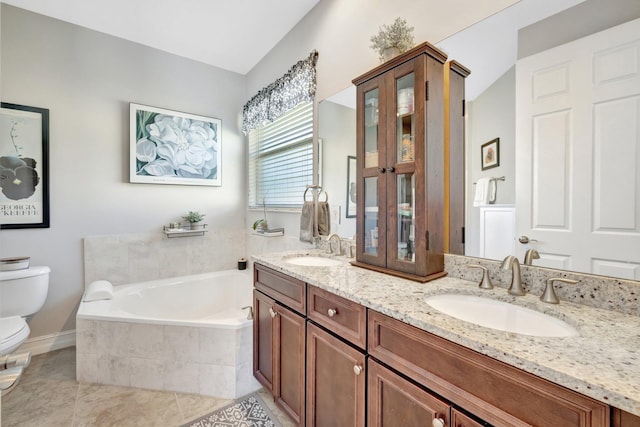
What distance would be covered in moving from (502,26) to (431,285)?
111cm

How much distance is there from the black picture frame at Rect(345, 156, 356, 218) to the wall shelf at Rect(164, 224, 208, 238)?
1.80m

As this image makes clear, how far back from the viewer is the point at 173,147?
9.02 ft

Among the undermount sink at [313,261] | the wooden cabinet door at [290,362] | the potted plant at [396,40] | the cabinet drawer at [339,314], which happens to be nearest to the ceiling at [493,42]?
the potted plant at [396,40]

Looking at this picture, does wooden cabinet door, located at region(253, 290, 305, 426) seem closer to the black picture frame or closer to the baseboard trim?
the black picture frame

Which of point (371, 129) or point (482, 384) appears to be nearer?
point (482, 384)

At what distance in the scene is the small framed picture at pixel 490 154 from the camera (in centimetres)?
115

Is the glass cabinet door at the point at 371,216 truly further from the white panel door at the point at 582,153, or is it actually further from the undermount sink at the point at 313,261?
the white panel door at the point at 582,153

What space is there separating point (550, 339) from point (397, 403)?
49 cm

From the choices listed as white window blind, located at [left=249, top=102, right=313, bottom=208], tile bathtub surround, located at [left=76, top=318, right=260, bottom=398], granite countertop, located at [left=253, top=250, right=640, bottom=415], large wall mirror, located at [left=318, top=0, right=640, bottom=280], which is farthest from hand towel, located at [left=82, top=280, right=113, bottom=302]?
large wall mirror, located at [left=318, top=0, right=640, bottom=280]

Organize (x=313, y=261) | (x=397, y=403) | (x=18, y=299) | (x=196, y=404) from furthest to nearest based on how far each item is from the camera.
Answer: (x=18, y=299) → (x=313, y=261) → (x=196, y=404) → (x=397, y=403)

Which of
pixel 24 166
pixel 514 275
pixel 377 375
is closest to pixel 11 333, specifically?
pixel 24 166

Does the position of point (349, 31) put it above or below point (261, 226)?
above

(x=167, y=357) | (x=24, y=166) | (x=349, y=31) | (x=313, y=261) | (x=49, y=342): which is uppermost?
(x=349, y=31)

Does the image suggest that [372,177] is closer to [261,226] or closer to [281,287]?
[281,287]
